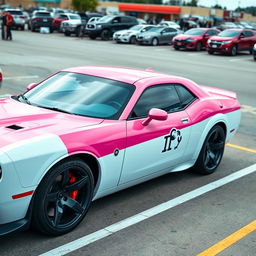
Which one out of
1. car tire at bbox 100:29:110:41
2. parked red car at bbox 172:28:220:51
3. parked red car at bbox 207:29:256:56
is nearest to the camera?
parked red car at bbox 207:29:256:56

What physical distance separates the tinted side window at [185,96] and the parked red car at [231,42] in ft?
75.5

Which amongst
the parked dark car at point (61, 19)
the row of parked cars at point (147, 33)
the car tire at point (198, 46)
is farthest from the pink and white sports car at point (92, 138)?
the parked dark car at point (61, 19)

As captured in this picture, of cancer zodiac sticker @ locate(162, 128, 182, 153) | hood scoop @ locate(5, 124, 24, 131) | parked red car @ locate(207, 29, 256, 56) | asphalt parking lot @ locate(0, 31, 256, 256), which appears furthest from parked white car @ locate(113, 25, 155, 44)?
hood scoop @ locate(5, 124, 24, 131)

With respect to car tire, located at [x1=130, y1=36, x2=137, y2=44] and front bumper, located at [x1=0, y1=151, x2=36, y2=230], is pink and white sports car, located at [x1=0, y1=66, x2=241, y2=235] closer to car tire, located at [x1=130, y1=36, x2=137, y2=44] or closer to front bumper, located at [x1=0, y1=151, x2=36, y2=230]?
front bumper, located at [x1=0, y1=151, x2=36, y2=230]

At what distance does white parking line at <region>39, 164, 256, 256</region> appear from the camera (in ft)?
14.1

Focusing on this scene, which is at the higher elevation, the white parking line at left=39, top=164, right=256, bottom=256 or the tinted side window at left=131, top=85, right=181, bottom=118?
the tinted side window at left=131, top=85, right=181, bottom=118

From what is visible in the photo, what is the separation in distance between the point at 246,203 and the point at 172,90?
169 cm

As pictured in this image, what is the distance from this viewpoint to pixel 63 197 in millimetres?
4496

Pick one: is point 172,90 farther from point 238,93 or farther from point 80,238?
point 238,93

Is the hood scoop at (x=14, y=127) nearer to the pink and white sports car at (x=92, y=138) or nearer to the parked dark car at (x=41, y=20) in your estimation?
the pink and white sports car at (x=92, y=138)

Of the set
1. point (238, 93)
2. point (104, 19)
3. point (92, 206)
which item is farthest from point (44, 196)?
point (104, 19)

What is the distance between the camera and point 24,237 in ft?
14.6

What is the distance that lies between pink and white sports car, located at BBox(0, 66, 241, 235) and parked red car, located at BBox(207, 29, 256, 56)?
2245 centimetres

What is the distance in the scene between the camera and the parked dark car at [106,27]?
3653 centimetres
